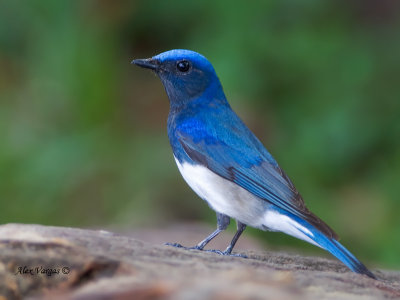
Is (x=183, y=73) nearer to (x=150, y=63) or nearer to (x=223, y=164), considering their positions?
(x=150, y=63)

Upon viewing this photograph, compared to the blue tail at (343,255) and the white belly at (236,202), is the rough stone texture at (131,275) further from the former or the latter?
the white belly at (236,202)

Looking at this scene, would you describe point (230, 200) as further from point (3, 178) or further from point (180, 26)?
point (180, 26)

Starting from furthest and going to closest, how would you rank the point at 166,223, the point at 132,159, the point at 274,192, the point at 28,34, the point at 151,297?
the point at 28,34 → the point at 132,159 → the point at 166,223 → the point at 274,192 → the point at 151,297

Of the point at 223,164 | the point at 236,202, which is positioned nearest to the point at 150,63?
the point at 223,164

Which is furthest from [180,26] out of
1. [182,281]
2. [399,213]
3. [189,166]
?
A: [182,281]

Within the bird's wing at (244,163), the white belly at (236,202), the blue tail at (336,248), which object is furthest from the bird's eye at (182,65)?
the blue tail at (336,248)

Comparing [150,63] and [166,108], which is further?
[166,108]

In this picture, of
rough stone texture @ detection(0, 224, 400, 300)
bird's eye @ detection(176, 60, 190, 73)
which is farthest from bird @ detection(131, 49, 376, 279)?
rough stone texture @ detection(0, 224, 400, 300)
